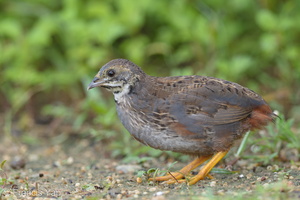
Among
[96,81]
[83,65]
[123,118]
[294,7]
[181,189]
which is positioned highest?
[294,7]

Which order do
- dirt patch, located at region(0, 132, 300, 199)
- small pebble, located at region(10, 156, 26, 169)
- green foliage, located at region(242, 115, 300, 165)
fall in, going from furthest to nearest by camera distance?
1. small pebble, located at region(10, 156, 26, 169)
2. green foliage, located at region(242, 115, 300, 165)
3. dirt patch, located at region(0, 132, 300, 199)

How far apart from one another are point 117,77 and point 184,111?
78 centimetres

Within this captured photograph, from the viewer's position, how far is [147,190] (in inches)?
194

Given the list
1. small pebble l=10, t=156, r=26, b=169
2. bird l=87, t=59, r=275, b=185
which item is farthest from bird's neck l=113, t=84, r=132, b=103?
small pebble l=10, t=156, r=26, b=169

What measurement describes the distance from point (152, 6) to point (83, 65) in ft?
4.99

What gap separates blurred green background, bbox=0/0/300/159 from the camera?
8070mm

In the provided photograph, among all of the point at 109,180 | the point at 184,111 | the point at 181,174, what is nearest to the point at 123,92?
the point at 184,111

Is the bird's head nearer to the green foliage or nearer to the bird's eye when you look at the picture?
the bird's eye

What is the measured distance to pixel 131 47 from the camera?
8398 mm

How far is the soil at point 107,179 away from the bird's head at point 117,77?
3.15ft

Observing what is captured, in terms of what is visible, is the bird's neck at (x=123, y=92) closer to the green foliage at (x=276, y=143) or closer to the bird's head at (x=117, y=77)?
the bird's head at (x=117, y=77)

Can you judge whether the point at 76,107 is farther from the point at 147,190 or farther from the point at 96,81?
the point at 147,190

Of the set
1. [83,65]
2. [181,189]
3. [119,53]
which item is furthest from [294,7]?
[181,189]

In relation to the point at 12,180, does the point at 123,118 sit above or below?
above
